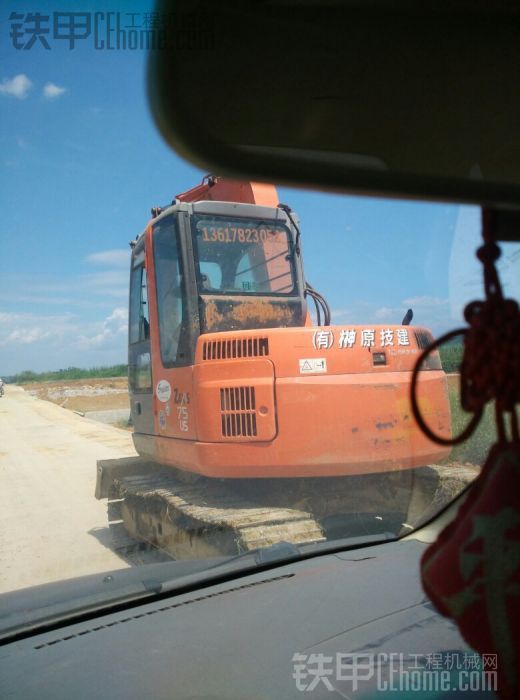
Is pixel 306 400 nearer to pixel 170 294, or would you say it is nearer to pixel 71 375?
pixel 170 294

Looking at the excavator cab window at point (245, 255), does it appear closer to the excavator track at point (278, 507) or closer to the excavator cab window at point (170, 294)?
the excavator cab window at point (170, 294)

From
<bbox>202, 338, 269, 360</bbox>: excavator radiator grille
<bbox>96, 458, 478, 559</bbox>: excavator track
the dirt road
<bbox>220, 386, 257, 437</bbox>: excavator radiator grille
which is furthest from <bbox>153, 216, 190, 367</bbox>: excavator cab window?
the dirt road

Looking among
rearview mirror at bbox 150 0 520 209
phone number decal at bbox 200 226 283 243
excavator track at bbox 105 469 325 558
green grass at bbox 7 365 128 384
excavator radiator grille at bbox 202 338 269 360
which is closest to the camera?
rearview mirror at bbox 150 0 520 209

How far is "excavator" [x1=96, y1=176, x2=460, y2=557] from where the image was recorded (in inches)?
176

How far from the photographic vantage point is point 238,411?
15.1 ft

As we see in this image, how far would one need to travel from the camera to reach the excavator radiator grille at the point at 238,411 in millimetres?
4566

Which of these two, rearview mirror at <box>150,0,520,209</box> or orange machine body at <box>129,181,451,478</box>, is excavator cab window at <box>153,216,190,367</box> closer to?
orange machine body at <box>129,181,451,478</box>

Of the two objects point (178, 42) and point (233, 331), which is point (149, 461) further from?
point (178, 42)

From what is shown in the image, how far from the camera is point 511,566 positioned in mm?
886

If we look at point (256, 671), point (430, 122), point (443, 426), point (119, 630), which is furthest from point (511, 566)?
point (443, 426)

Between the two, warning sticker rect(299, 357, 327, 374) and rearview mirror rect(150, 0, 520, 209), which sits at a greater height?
rearview mirror rect(150, 0, 520, 209)

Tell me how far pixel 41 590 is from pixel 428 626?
71.7 inches

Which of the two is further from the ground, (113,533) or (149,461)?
(149,461)

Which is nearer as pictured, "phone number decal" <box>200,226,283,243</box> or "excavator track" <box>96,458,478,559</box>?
"excavator track" <box>96,458,478,559</box>
